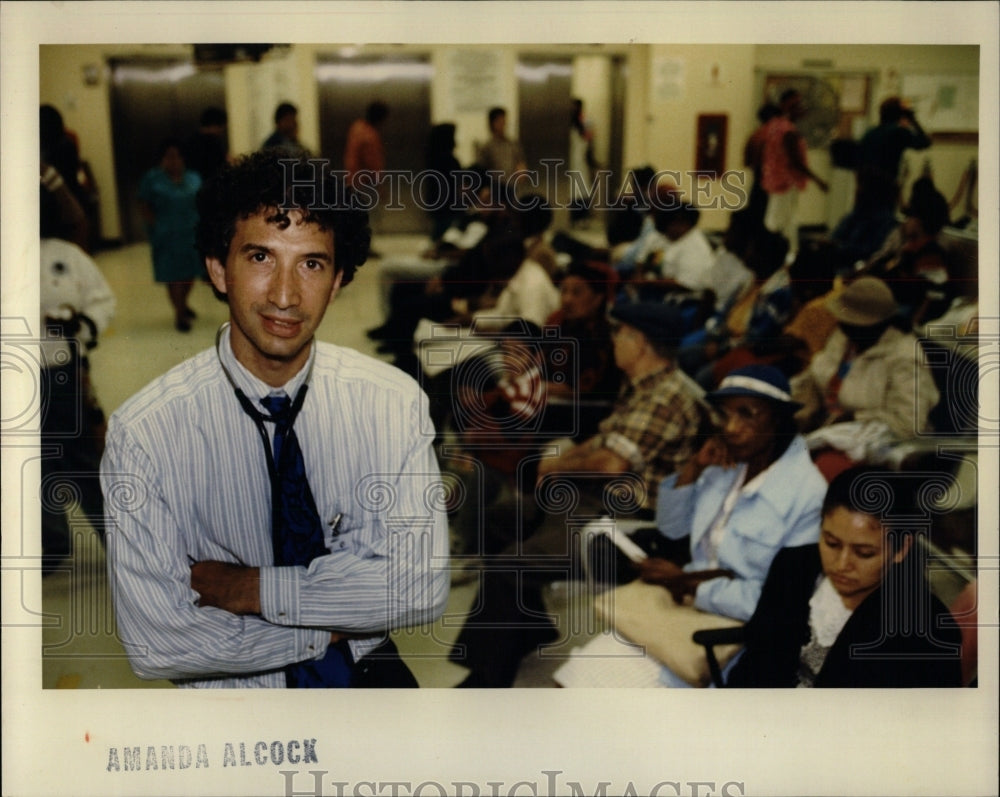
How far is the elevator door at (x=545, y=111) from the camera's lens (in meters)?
3.12

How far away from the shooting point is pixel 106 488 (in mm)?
3135

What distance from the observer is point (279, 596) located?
310 centimetres

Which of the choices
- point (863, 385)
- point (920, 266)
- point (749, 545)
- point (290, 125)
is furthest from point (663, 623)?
point (290, 125)

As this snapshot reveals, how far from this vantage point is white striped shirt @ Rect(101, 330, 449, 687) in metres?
3.10

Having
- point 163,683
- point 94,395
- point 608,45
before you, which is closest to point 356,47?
point 608,45

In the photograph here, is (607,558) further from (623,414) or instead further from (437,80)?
(437,80)

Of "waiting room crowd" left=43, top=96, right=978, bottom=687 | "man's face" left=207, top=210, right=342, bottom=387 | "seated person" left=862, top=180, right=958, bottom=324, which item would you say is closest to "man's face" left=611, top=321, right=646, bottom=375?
"waiting room crowd" left=43, top=96, right=978, bottom=687

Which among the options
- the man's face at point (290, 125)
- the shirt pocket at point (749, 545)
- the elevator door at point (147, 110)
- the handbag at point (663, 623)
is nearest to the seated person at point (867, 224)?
the shirt pocket at point (749, 545)

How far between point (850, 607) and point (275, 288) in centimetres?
179

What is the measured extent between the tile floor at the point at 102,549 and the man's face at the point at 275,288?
5cm

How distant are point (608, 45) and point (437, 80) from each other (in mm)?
472

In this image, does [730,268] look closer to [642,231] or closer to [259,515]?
[642,231]

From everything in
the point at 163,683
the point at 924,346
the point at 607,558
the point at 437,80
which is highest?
the point at 437,80

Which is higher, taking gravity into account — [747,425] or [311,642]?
[747,425]
